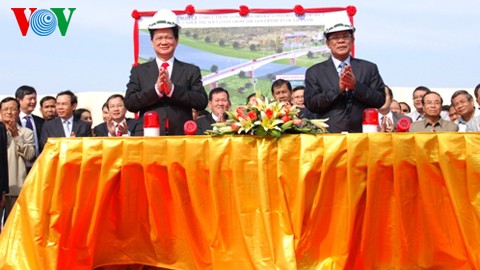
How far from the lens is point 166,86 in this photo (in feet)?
16.4

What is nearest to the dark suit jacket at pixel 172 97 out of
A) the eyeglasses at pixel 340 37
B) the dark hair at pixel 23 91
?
the eyeglasses at pixel 340 37

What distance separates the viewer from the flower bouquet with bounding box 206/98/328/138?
4.32m

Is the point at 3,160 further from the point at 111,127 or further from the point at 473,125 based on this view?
the point at 473,125

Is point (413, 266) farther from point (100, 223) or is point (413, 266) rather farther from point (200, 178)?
point (100, 223)

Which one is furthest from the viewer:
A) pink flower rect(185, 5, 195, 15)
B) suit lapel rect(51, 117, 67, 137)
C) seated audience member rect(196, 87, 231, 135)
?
pink flower rect(185, 5, 195, 15)

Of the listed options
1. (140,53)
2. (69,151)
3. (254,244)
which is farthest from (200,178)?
(140,53)

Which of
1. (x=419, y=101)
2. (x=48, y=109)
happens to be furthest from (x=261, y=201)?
(x=419, y=101)

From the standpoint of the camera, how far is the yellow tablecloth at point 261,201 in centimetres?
423

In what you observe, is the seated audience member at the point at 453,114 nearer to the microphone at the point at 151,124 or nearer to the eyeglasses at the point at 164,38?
the eyeglasses at the point at 164,38

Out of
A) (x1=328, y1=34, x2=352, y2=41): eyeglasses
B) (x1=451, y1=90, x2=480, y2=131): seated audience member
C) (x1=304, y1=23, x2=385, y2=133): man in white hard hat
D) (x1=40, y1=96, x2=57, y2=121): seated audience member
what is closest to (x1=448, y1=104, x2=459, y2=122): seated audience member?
(x1=451, y1=90, x2=480, y2=131): seated audience member

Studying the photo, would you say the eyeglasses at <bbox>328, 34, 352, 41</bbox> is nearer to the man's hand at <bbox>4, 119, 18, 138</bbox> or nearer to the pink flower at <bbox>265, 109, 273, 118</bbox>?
the pink flower at <bbox>265, 109, 273, 118</bbox>

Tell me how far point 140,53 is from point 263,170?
434 centimetres

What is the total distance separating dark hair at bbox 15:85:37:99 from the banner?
3.97ft

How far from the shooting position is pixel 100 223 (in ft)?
14.8
